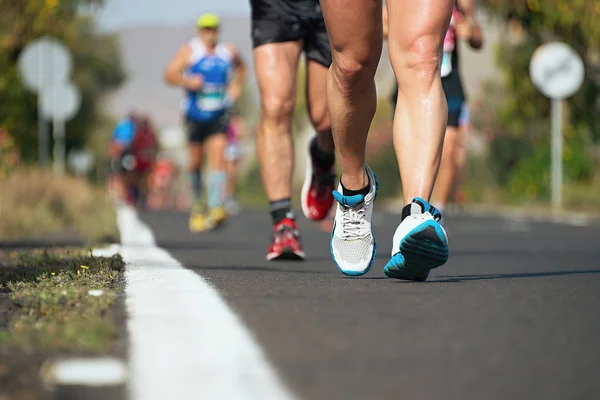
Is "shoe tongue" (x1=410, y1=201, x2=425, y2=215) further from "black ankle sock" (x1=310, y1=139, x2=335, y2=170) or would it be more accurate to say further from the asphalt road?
"black ankle sock" (x1=310, y1=139, x2=335, y2=170)

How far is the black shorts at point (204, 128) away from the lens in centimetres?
1371

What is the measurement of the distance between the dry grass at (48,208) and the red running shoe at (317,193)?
2222mm

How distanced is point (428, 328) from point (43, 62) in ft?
50.2

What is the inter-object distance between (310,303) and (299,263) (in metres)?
2.76

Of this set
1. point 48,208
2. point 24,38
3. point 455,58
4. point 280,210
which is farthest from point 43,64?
point 280,210

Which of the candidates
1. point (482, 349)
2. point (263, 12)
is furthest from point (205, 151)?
point (482, 349)

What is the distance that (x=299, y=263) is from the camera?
23.6 ft

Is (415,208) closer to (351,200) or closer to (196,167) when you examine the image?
(351,200)

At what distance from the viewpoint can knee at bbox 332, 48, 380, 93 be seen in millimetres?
5648

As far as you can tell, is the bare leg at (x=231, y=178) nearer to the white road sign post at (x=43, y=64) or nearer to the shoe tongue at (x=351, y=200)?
the white road sign post at (x=43, y=64)

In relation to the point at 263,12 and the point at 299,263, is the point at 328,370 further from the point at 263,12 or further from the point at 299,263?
the point at 263,12

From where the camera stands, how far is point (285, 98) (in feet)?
24.5

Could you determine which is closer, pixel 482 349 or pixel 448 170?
pixel 482 349

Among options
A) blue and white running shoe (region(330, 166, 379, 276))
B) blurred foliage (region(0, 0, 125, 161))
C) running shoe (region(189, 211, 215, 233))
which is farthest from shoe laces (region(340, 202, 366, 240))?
blurred foliage (region(0, 0, 125, 161))
